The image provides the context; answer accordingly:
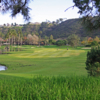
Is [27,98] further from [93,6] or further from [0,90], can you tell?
[93,6]

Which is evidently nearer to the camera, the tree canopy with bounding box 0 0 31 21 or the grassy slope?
the tree canopy with bounding box 0 0 31 21

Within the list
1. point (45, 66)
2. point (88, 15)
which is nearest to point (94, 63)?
point (88, 15)

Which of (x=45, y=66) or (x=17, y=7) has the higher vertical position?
(x=17, y=7)

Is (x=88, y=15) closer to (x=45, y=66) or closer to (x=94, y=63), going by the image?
(x=94, y=63)

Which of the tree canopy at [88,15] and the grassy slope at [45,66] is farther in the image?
the grassy slope at [45,66]

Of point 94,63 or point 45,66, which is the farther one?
point 45,66

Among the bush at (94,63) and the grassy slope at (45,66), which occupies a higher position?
the bush at (94,63)

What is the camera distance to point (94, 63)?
7699 mm

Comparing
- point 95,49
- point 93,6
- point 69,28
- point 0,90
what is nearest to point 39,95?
point 0,90

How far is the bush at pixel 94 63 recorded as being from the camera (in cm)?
761

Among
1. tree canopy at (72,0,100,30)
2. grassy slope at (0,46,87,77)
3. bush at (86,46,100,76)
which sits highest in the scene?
tree canopy at (72,0,100,30)

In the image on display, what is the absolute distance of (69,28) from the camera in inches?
6550

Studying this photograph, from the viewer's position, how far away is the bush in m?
7.61

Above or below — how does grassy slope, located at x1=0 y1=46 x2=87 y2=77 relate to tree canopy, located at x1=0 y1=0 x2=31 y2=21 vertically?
below
